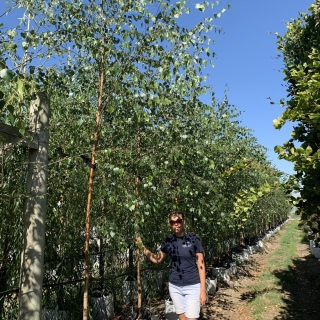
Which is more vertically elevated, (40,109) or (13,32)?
(13,32)

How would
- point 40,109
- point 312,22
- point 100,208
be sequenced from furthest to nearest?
point 312,22 < point 100,208 < point 40,109

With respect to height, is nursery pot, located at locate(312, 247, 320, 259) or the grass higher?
nursery pot, located at locate(312, 247, 320, 259)

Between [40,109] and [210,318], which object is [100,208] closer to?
[40,109]

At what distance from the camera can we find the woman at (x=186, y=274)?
3.32 meters

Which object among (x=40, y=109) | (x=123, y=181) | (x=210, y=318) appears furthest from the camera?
(x=210, y=318)

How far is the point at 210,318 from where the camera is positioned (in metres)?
5.85

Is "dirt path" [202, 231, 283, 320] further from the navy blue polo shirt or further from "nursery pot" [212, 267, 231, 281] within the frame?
the navy blue polo shirt

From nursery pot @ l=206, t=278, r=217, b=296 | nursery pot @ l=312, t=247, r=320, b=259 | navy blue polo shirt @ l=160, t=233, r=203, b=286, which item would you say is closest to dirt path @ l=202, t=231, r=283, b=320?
nursery pot @ l=206, t=278, r=217, b=296

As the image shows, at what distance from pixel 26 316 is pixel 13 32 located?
2.12 meters

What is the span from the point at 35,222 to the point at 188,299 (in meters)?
1.92

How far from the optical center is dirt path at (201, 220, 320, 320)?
6.17 meters

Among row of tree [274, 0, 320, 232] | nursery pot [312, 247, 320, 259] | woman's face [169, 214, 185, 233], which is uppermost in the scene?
row of tree [274, 0, 320, 232]

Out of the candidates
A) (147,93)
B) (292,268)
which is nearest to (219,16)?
(147,93)

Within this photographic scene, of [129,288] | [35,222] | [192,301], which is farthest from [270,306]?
[35,222]
